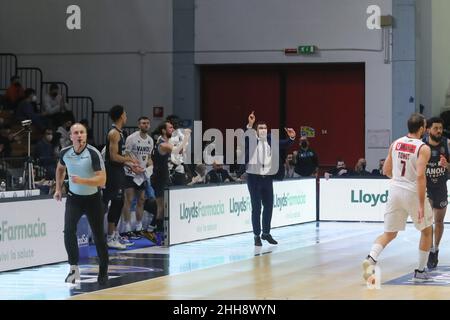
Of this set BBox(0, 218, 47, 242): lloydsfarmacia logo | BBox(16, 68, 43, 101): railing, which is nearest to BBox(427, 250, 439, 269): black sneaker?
BBox(0, 218, 47, 242): lloydsfarmacia logo

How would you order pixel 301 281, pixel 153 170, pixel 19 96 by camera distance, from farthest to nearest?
pixel 19 96 < pixel 153 170 < pixel 301 281

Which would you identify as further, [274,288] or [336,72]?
[336,72]

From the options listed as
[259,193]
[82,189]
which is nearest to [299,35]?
[259,193]

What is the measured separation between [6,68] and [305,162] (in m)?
9.55

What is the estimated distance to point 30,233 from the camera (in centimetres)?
1534

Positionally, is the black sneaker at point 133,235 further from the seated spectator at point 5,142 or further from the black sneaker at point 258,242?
the seated spectator at point 5,142

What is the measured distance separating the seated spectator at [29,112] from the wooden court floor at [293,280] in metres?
10.8

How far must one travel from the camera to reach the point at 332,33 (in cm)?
2950

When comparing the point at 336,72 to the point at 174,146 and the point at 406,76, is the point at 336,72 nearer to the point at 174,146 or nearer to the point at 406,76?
the point at 406,76

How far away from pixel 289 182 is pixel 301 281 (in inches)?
384

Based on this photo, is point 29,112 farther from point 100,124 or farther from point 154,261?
point 154,261

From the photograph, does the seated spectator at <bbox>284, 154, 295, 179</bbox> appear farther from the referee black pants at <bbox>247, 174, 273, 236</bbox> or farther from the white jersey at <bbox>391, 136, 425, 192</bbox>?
the white jersey at <bbox>391, 136, 425, 192</bbox>

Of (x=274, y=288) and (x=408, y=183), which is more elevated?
(x=408, y=183)
